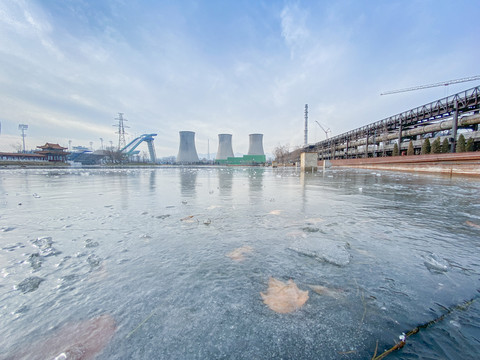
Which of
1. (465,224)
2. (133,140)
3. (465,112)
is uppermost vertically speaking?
(133,140)

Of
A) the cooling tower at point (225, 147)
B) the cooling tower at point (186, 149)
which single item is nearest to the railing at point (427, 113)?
the cooling tower at point (225, 147)

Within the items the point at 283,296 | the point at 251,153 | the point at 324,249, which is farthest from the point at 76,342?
the point at 251,153

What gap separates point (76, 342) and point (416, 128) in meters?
43.2

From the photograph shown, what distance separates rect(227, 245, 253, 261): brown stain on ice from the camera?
2.01 meters

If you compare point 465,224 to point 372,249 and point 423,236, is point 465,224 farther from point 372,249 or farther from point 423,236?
point 372,249

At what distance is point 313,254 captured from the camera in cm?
207

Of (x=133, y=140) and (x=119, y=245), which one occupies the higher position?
(x=133, y=140)

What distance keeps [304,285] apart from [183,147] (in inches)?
3620

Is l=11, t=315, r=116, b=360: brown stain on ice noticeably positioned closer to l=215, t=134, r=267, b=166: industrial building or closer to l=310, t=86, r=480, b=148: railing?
l=310, t=86, r=480, b=148: railing

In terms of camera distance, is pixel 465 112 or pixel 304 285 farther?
pixel 465 112

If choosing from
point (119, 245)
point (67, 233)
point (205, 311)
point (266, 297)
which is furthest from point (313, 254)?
point (67, 233)

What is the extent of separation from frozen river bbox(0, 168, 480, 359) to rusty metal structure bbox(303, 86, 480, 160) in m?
30.3

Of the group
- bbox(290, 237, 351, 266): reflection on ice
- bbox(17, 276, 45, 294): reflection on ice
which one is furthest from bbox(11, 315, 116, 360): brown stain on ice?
bbox(290, 237, 351, 266): reflection on ice

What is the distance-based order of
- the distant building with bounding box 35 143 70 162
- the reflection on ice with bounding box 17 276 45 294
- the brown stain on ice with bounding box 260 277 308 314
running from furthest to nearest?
the distant building with bounding box 35 143 70 162 → the reflection on ice with bounding box 17 276 45 294 → the brown stain on ice with bounding box 260 277 308 314
